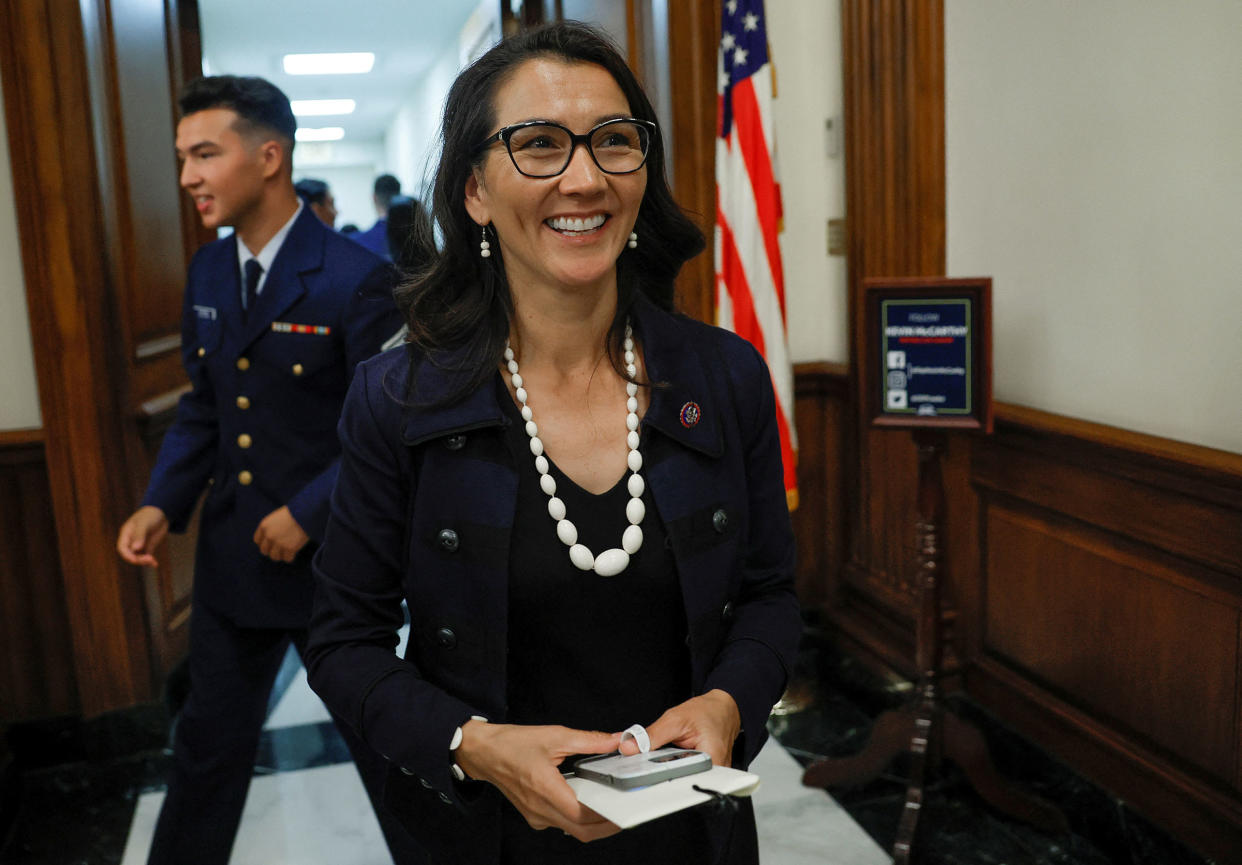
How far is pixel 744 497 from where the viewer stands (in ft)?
4.26

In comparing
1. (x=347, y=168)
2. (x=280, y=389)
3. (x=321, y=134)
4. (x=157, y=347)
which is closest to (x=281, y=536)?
(x=280, y=389)

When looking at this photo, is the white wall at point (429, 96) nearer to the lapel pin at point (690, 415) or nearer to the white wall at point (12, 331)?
the white wall at point (12, 331)

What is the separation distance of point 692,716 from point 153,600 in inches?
111

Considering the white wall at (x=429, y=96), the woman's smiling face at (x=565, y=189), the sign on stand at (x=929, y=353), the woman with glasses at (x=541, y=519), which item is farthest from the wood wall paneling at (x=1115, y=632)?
the white wall at (x=429, y=96)

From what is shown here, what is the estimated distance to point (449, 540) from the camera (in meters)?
1.20

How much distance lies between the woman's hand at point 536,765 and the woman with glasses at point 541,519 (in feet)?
0.05

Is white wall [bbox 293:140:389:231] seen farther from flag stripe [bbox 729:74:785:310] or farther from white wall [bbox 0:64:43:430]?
flag stripe [bbox 729:74:785:310]

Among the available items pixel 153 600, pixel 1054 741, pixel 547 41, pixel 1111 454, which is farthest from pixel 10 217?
pixel 1054 741

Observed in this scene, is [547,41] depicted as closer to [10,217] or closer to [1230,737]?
[1230,737]

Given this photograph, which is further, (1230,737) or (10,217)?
(10,217)

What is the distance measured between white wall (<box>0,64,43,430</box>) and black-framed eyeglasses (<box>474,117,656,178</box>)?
2618mm

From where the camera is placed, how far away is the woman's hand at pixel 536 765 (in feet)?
3.34

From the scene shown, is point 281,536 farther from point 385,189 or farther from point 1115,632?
point 385,189

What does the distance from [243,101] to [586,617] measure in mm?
1565
